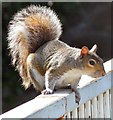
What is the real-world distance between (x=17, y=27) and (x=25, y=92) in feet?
8.60

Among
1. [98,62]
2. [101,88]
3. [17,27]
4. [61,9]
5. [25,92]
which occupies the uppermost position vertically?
[61,9]

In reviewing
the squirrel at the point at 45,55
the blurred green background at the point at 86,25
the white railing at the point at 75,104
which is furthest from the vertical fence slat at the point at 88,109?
the blurred green background at the point at 86,25

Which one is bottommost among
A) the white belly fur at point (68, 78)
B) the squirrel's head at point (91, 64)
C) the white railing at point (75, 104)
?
the white railing at point (75, 104)

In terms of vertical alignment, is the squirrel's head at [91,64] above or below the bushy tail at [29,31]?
below

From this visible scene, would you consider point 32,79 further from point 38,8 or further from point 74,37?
point 74,37

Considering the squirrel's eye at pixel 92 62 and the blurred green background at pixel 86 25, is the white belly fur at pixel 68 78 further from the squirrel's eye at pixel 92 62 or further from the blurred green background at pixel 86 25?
the blurred green background at pixel 86 25

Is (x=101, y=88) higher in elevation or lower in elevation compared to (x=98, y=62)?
lower

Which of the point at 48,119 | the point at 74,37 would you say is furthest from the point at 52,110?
the point at 74,37

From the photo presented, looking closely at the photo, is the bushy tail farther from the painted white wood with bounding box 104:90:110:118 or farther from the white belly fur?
the painted white wood with bounding box 104:90:110:118

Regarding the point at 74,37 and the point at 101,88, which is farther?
the point at 74,37

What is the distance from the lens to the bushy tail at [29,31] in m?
2.23

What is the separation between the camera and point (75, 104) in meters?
1.73

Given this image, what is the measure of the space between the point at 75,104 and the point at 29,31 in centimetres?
61

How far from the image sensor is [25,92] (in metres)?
4.79
